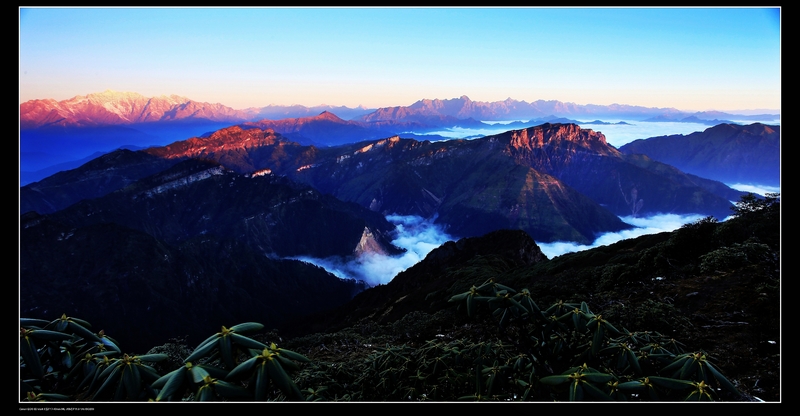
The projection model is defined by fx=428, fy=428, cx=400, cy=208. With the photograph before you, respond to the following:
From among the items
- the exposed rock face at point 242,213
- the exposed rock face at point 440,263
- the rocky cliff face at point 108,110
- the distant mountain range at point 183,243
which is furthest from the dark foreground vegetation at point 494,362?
the exposed rock face at point 242,213

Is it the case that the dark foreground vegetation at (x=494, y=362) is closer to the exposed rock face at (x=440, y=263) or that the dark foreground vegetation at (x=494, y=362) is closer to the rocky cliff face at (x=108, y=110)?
the rocky cliff face at (x=108, y=110)

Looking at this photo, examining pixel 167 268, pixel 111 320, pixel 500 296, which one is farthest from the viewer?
pixel 167 268

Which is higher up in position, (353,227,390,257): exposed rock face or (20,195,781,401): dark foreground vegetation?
(20,195,781,401): dark foreground vegetation

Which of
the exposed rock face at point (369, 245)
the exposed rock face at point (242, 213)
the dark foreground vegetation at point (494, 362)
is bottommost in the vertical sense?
the exposed rock face at point (369, 245)

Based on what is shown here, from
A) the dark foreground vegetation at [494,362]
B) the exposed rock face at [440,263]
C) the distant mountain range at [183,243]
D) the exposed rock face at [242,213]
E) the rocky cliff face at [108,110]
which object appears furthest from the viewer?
the exposed rock face at [242,213]

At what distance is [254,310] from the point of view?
4072 inches

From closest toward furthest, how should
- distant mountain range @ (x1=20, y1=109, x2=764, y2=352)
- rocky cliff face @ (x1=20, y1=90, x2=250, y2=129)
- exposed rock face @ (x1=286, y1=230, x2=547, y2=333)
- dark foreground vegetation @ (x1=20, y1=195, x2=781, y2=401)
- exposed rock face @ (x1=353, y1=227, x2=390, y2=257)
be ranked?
dark foreground vegetation @ (x1=20, y1=195, x2=781, y2=401), rocky cliff face @ (x1=20, y1=90, x2=250, y2=129), exposed rock face @ (x1=286, y1=230, x2=547, y2=333), distant mountain range @ (x1=20, y1=109, x2=764, y2=352), exposed rock face @ (x1=353, y1=227, x2=390, y2=257)

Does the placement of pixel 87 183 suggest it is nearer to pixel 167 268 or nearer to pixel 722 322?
pixel 167 268

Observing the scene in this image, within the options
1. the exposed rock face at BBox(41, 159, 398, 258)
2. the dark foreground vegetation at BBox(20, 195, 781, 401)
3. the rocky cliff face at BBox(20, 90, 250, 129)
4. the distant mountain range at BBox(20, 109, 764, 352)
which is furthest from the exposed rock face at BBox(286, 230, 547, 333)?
the exposed rock face at BBox(41, 159, 398, 258)

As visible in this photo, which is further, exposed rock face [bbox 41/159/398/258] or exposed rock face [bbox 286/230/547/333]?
exposed rock face [bbox 41/159/398/258]

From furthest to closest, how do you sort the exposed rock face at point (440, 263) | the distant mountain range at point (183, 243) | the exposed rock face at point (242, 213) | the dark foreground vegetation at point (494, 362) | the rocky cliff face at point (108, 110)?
1. the exposed rock face at point (242, 213)
2. the distant mountain range at point (183, 243)
3. the exposed rock face at point (440, 263)
4. the rocky cliff face at point (108, 110)
5. the dark foreground vegetation at point (494, 362)

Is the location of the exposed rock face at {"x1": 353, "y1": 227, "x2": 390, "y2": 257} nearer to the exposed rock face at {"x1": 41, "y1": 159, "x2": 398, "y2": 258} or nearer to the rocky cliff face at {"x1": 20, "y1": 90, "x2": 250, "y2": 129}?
the exposed rock face at {"x1": 41, "y1": 159, "x2": 398, "y2": 258}
